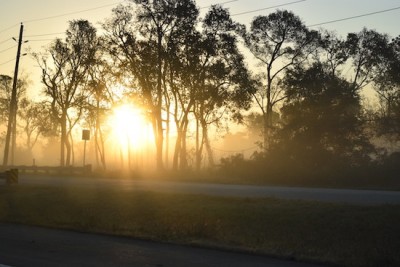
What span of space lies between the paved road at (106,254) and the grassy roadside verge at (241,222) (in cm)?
63

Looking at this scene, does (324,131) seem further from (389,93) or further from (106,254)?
(106,254)

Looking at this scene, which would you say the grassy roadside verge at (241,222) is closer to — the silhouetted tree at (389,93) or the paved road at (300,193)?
Answer: the paved road at (300,193)

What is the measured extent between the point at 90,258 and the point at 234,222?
4.47 metres

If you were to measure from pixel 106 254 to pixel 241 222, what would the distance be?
4077mm

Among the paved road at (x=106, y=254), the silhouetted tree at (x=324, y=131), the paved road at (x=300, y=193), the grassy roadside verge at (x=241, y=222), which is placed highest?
the silhouetted tree at (x=324, y=131)

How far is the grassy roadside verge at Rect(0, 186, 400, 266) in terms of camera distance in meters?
10.4

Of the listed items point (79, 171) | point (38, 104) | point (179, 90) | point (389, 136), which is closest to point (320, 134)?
point (389, 136)

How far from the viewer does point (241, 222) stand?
13.2 metres

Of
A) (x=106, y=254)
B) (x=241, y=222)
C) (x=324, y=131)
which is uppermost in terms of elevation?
(x=324, y=131)

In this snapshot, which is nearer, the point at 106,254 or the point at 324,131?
the point at 106,254

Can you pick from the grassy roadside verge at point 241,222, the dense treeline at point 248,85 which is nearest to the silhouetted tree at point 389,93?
the dense treeline at point 248,85

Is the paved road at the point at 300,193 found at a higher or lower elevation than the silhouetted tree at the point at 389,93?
lower

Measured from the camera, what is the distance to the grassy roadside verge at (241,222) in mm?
10383

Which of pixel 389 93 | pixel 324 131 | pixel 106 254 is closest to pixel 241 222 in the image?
pixel 106 254
